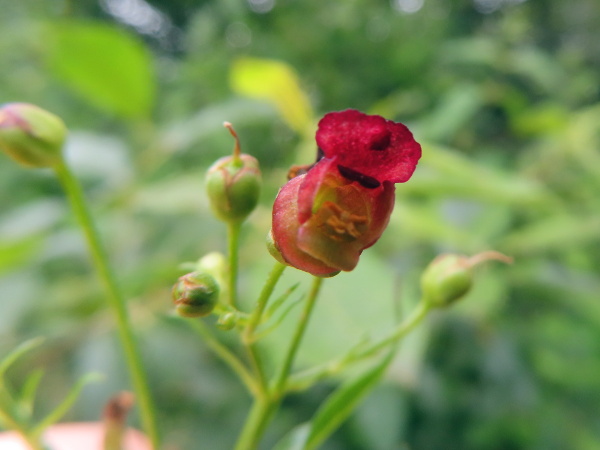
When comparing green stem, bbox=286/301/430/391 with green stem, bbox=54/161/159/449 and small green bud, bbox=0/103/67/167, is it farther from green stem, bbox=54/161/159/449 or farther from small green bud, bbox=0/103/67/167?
small green bud, bbox=0/103/67/167

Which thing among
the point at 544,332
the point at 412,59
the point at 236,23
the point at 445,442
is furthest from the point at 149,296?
the point at 412,59

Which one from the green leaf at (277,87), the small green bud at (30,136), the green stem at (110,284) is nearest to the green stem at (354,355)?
the green stem at (110,284)

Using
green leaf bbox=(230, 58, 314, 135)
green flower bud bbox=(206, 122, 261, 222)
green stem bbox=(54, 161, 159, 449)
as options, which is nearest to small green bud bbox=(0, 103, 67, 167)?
green stem bbox=(54, 161, 159, 449)

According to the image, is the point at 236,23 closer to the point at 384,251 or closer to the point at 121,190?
the point at 121,190

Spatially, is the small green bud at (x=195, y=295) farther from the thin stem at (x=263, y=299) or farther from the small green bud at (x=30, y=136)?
the small green bud at (x=30, y=136)

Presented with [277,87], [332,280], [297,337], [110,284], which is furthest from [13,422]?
[277,87]

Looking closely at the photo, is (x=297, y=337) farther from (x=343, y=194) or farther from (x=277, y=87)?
(x=277, y=87)
